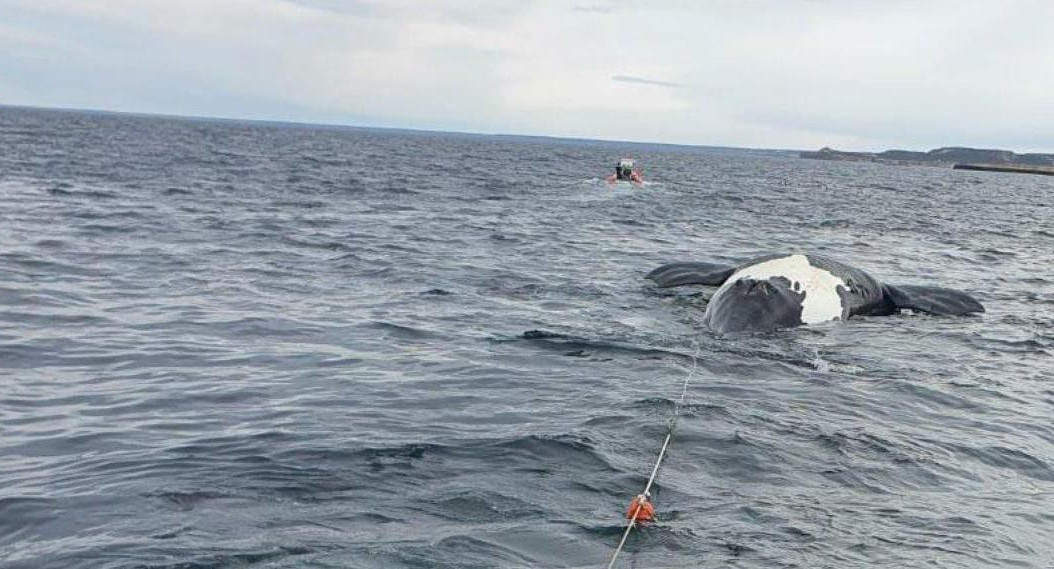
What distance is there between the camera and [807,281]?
537 inches

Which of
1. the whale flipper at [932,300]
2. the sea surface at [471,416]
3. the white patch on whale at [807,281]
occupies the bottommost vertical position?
the sea surface at [471,416]

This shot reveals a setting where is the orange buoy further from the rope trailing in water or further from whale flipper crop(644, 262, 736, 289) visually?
whale flipper crop(644, 262, 736, 289)

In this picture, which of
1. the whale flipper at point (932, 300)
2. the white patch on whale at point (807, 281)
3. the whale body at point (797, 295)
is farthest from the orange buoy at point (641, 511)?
the whale flipper at point (932, 300)

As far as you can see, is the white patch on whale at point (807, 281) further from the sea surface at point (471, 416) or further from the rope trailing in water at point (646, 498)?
the rope trailing in water at point (646, 498)

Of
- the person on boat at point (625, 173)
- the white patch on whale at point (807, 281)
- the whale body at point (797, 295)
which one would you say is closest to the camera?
the whale body at point (797, 295)

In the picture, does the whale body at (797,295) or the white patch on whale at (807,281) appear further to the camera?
the white patch on whale at (807,281)

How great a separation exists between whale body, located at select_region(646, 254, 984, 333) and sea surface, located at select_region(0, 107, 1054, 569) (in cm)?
31

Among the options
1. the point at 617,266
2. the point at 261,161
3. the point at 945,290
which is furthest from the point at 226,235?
the point at 261,161

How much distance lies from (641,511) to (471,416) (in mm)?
2632

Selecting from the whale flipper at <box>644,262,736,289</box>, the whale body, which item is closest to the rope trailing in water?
the whale body

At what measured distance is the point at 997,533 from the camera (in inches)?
249

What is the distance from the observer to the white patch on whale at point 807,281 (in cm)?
1323

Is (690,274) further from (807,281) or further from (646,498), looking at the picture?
(646,498)

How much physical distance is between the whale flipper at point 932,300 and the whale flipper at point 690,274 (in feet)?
7.39
